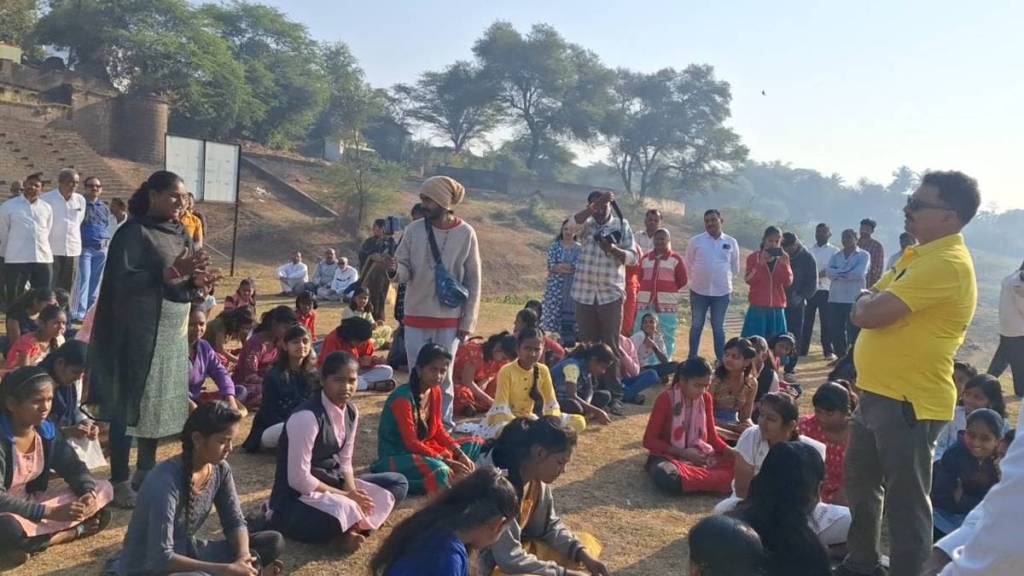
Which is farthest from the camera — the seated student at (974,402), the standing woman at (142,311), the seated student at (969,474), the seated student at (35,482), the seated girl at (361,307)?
the seated girl at (361,307)

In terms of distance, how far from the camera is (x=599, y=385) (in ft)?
25.2

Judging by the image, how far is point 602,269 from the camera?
731 centimetres

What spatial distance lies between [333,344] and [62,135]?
73.6 ft

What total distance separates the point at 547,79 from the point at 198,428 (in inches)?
1702

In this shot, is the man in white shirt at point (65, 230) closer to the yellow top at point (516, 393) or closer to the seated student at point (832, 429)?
the yellow top at point (516, 393)

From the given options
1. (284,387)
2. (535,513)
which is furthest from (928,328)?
(284,387)

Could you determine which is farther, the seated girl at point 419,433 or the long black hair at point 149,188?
the seated girl at point 419,433

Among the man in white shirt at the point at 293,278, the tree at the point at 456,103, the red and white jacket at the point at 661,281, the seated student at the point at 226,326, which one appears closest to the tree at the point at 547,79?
the tree at the point at 456,103

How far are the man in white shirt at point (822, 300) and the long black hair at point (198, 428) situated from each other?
882cm

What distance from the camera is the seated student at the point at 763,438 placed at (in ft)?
14.7

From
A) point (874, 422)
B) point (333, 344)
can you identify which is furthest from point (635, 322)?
point (874, 422)

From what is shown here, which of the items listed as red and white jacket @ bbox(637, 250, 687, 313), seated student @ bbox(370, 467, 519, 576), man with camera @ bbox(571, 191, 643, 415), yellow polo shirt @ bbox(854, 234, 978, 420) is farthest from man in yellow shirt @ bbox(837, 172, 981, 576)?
red and white jacket @ bbox(637, 250, 687, 313)

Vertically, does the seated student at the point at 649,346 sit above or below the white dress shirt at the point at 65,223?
below

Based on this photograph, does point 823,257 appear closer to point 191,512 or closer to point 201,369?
point 201,369
